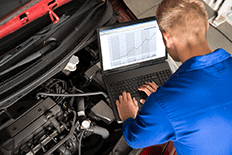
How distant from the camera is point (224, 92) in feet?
2.35

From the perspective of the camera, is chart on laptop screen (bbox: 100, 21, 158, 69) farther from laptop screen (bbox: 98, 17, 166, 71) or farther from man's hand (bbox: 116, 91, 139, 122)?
man's hand (bbox: 116, 91, 139, 122)

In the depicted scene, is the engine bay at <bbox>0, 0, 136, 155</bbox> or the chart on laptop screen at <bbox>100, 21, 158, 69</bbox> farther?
the chart on laptop screen at <bbox>100, 21, 158, 69</bbox>

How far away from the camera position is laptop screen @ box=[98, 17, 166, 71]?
3.82 ft

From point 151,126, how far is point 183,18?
46 centimetres

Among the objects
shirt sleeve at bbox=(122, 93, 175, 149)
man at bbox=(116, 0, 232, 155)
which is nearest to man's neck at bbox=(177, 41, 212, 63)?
man at bbox=(116, 0, 232, 155)

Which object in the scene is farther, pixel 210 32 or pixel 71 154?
pixel 210 32

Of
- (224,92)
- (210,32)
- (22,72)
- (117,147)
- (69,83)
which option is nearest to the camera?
(224,92)

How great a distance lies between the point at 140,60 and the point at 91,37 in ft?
1.20

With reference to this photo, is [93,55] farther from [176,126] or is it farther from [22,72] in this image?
[176,126]

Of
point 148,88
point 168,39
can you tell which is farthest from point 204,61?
point 148,88

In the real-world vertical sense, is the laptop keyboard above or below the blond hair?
below

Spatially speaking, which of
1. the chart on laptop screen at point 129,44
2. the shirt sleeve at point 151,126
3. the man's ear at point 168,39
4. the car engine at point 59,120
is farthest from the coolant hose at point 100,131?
the man's ear at point 168,39

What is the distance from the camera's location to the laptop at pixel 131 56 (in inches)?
46.1

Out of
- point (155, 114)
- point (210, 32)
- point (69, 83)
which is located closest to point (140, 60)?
point (69, 83)
